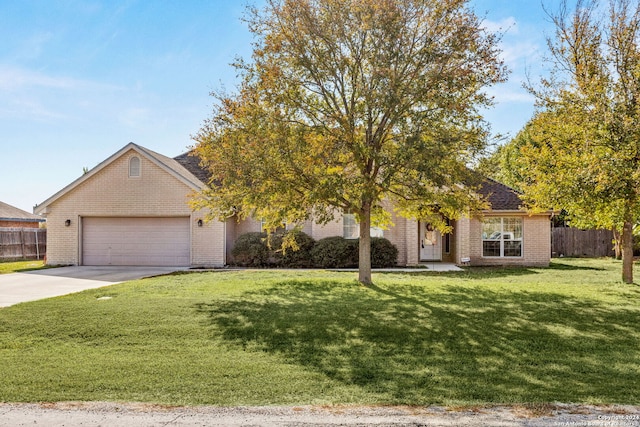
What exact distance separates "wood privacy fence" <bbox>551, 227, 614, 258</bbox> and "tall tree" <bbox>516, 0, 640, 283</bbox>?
15.3m

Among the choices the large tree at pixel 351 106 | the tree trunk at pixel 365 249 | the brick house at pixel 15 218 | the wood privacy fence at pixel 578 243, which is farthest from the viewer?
the brick house at pixel 15 218

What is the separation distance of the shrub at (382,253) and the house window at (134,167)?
10.2 m

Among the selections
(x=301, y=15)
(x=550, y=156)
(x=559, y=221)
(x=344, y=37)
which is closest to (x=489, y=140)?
(x=550, y=156)

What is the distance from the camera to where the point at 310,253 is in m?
21.0

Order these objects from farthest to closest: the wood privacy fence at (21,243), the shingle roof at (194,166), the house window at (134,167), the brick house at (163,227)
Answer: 1. the wood privacy fence at (21,243)
2. the shingle roof at (194,166)
3. the house window at (134,167)
4. the brick house at (163,227)

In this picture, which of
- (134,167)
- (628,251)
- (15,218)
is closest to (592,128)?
(628,251)

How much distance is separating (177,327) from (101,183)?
49.4 ft

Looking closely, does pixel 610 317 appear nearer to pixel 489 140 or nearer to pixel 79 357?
pixel 489 140

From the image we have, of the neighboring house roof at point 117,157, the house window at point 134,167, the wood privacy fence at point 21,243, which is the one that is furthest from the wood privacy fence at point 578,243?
the wood privacy fence at point 21,243

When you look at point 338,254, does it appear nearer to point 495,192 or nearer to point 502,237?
point 502,237

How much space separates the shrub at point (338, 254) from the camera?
20.5 m

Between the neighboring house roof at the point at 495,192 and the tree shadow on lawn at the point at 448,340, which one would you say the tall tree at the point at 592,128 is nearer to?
the tree shadow on lawn at the point at 448,340

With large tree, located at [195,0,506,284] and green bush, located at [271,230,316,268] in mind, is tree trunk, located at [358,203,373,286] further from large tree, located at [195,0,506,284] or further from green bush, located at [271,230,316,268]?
green bush, located at [271,230,316,268]

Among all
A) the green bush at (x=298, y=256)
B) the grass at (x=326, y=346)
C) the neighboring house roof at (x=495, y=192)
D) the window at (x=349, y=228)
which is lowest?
the grass at (x=326, y=346)
